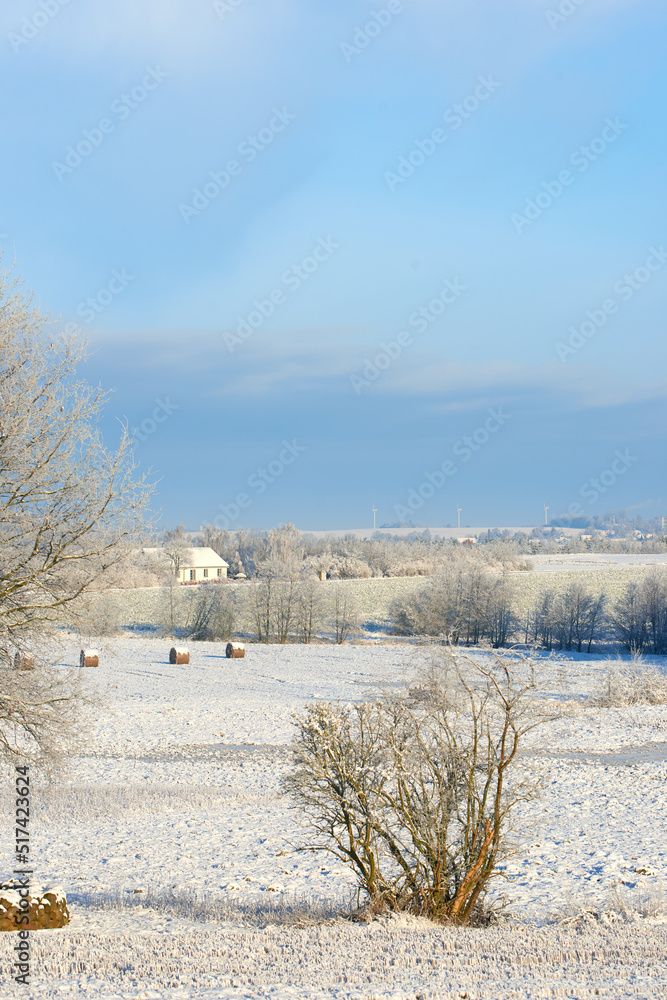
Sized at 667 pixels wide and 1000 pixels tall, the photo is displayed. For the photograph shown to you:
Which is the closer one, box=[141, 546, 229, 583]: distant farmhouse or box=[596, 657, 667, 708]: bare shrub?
box=[596, 657, 667, 708]: bare shrub

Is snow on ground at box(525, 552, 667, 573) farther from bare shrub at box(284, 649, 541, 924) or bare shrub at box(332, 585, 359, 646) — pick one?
bare shrub at box(284, 649, 541, 924)

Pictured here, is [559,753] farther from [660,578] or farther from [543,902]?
[660,578]

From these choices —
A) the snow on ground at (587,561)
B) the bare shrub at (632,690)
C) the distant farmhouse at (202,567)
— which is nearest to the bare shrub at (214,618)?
the bare shrub at (632,690)

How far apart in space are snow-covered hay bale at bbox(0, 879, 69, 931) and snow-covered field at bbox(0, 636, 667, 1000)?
277 millimetres

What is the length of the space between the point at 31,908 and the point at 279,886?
386 centimetres

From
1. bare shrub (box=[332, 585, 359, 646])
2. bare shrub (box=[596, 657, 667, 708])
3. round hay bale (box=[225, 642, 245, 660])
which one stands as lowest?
bare shrub (box=[596, 657, 667, 708])

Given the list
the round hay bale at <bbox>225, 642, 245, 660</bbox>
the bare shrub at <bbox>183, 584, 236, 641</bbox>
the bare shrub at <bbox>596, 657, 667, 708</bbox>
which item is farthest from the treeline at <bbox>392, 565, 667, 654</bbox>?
the bare shrub at <bbox>596, 657, 667, 708</bbox>

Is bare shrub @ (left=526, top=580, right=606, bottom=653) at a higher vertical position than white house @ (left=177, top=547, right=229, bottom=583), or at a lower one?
lower

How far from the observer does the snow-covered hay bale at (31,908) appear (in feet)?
27.4

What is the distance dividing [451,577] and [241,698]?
98.2ft

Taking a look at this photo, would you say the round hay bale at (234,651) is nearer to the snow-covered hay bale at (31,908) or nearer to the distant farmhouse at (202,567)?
the snow-covered hay bale at (31,908)

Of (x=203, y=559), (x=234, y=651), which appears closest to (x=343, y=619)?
(x=234, y=651)

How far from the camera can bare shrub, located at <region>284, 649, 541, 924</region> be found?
27.6ft

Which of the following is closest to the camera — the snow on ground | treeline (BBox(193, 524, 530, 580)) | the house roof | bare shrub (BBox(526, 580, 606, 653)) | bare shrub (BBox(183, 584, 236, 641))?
bare shrub (BBox(526, 580, 606, 653))
